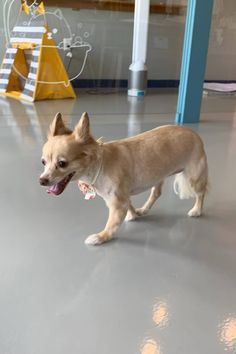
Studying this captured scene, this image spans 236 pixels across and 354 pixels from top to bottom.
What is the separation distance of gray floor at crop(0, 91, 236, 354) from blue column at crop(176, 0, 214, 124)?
1.12 metres

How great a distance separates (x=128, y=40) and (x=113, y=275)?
405 cm

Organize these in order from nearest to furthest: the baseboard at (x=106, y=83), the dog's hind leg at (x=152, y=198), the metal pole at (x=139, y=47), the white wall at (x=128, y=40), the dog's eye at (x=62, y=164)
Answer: the dog's eye at (x=62, y=164) < the dog's hind leg at (x=152, y=198) < the metal pole at (x=139, y=47) < the white wall at (x=128, y=40) < the baseboard at (x=106, y=83)

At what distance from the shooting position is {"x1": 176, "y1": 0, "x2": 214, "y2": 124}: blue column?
9.25ft

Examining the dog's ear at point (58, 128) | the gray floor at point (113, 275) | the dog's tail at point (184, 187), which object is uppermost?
the dog's ear at point (58, 128)

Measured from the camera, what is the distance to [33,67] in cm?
388

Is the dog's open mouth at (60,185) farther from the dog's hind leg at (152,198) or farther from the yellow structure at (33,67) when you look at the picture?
the yellow structure at (33,67)

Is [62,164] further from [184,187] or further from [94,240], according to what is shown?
[184,187]

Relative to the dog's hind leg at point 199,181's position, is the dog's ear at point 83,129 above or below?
above

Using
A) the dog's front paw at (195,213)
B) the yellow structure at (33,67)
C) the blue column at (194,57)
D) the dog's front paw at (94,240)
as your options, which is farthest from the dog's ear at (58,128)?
the yellow structure at (33,67)

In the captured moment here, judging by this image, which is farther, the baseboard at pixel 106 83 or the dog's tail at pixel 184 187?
the baseboard at pixel 106 83

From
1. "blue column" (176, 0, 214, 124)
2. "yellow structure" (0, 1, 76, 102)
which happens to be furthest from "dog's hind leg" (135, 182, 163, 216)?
"yellow structure" (0, 1, 76, 102)

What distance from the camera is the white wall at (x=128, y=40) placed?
460cm

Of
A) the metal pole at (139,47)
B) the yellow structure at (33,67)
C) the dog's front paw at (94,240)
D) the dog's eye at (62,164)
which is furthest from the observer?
the metal pole at (139,47)

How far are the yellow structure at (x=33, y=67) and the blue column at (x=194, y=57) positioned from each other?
1.47 meters
